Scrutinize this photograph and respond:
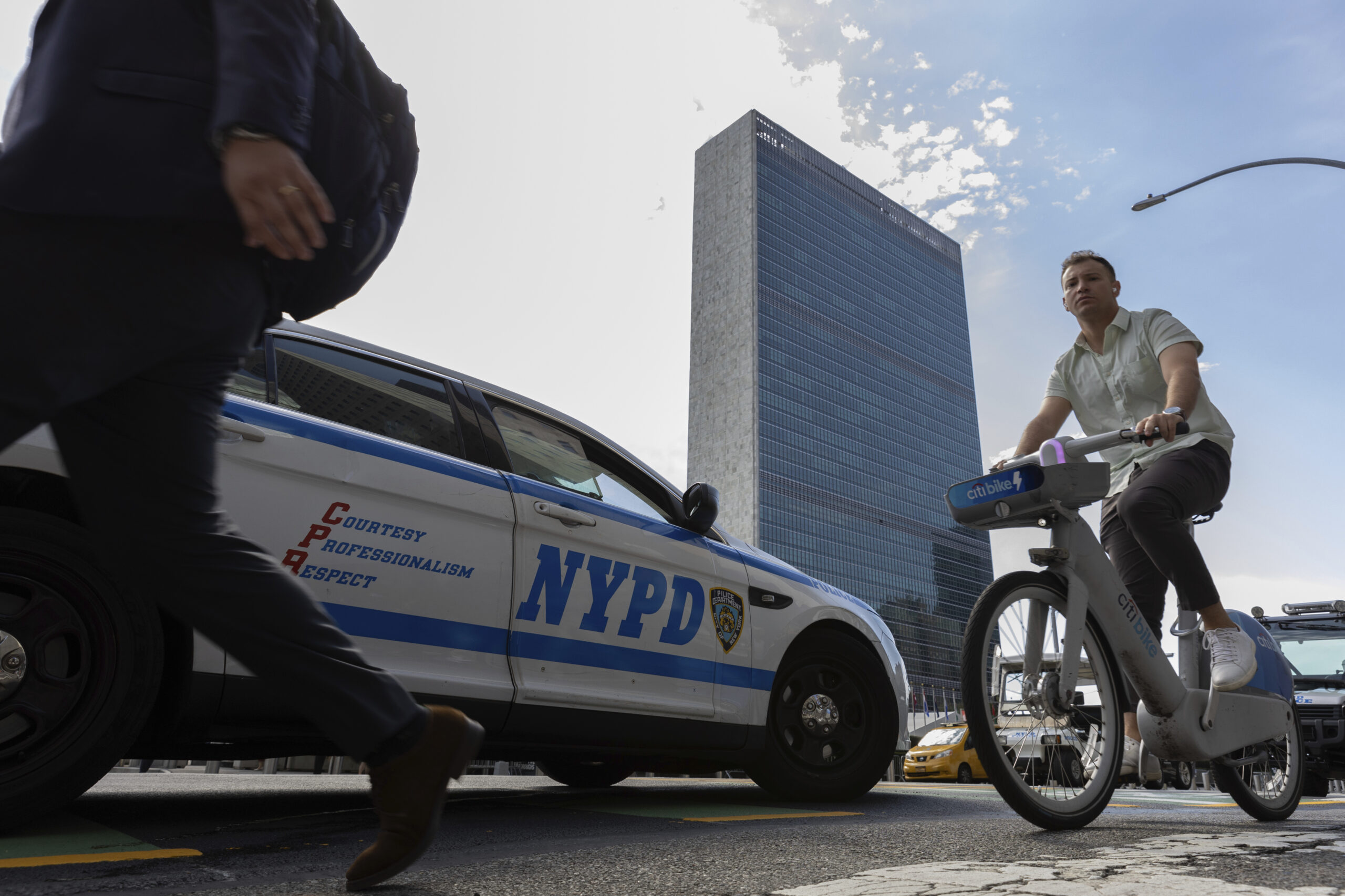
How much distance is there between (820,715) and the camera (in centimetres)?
383

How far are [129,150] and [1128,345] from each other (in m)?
3.43

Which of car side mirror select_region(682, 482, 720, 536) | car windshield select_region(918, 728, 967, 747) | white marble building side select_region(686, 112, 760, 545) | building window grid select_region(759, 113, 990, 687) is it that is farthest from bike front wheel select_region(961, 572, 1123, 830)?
white marble building side select_region(686, 112, 760, 545)

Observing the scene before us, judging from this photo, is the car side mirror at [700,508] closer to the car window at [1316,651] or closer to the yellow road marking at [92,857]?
the yellow road marking at [92,857]

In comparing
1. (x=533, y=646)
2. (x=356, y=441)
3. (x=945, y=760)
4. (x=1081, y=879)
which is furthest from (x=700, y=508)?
(x=945, y=760)

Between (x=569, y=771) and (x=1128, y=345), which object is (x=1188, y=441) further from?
(x=569, y=771)

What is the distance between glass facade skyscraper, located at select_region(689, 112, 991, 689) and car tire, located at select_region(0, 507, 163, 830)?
84.6 metres

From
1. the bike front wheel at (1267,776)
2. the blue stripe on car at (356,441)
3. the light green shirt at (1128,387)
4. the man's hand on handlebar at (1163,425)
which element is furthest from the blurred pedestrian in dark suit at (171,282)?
the bike front wheel at (1267,776)

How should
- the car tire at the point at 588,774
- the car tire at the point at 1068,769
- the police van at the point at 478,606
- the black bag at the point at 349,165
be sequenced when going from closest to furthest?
1. the black bag at the point at 349,165
2. the police van at the point at 478,606
3. the car tire at the point at 1068,769
4. the car tire at the point at 588,774

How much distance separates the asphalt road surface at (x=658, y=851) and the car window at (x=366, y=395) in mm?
1189

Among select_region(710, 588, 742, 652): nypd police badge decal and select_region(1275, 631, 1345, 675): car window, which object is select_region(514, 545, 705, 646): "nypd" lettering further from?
select_region(1275, 631, 1345, 675): car window

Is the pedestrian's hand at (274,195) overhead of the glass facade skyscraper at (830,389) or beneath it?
beneath

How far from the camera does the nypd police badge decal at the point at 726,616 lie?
3551 mm

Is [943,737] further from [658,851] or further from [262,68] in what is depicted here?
[262,68]

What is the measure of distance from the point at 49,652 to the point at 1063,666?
9.01 ft
